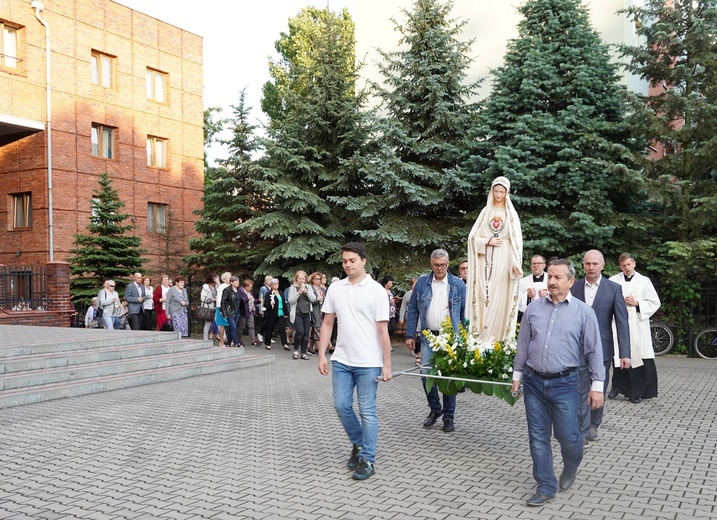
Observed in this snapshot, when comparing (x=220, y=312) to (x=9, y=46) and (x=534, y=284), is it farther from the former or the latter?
(x=9, y=46)

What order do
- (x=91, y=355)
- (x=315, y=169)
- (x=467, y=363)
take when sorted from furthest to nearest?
(x=315, y=169) < (x=91, y=355) < (x=467, y=363)

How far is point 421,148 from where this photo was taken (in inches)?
790

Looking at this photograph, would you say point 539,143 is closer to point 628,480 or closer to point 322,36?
point 322,36

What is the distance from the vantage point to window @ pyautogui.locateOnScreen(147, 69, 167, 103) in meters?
32.1

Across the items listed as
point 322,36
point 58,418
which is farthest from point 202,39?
point 58,418

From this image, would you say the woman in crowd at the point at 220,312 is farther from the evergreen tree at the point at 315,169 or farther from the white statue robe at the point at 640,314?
the white statue robe at the point at 640,314

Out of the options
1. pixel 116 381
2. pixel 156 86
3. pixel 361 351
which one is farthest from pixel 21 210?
pixel 361 351

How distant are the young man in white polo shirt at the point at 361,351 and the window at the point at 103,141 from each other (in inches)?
1043

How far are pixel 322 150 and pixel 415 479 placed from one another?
1733cm

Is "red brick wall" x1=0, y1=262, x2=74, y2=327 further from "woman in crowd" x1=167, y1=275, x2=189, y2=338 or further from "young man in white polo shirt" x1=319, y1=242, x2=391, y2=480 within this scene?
"young man in white polo shirt" x1=319, y1=242, x2=391, y2=480

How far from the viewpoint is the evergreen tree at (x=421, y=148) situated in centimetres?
1964

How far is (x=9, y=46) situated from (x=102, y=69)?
163 inches

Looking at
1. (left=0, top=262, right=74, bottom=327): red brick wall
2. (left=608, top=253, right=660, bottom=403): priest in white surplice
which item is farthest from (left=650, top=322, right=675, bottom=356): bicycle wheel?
(left=0, top=262, right=74, bottom=327): red brick wall

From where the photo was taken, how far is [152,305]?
1911 cm
